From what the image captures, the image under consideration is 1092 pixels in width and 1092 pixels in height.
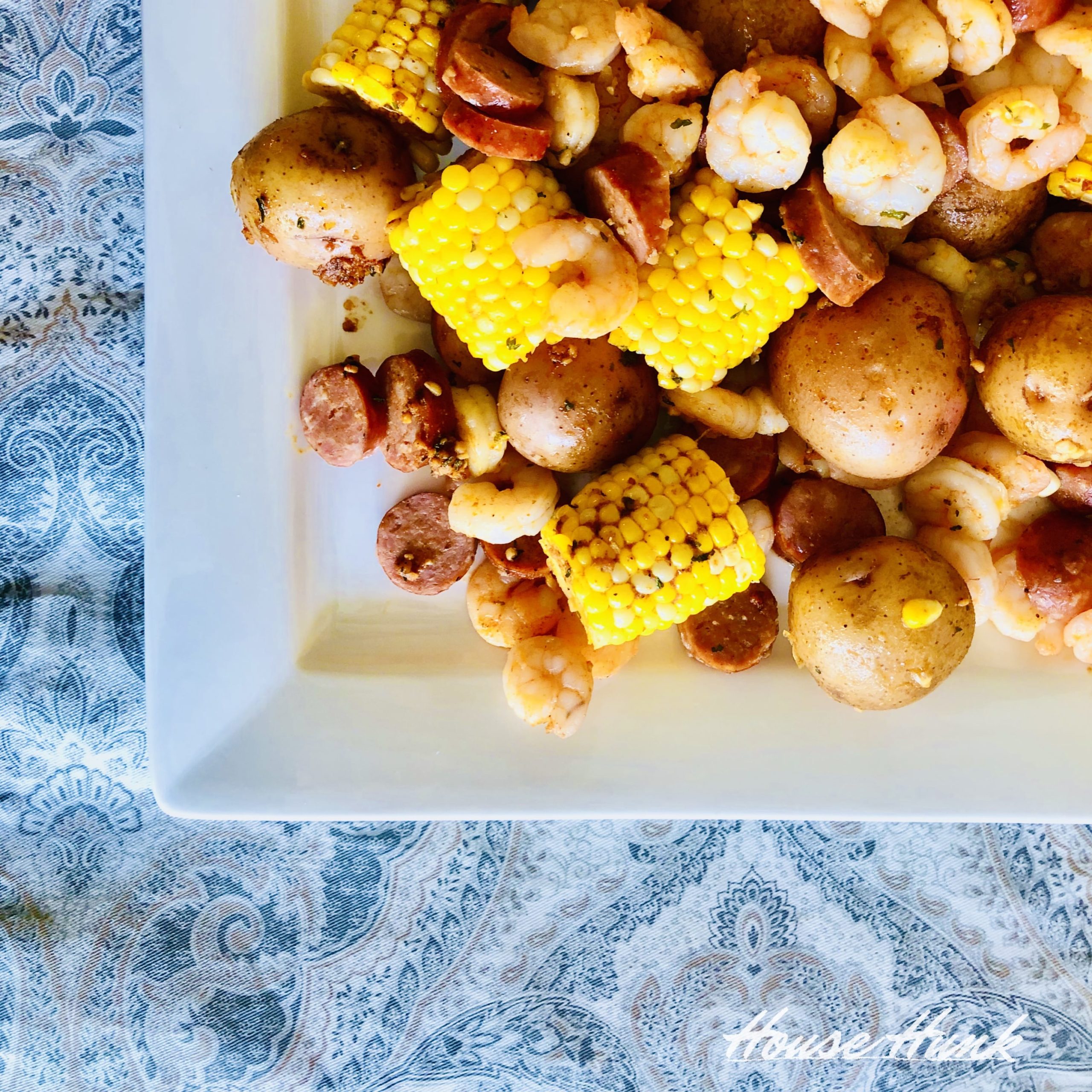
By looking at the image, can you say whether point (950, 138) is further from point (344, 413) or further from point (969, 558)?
point (344, 413)

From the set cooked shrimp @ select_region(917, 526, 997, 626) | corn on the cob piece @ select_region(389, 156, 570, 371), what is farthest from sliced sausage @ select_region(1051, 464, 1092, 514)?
corn on the cob piece @ select_region(389, 156, 570, 371)

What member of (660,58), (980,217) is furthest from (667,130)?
(980,217)

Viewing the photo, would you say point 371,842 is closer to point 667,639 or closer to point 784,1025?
point 667,639

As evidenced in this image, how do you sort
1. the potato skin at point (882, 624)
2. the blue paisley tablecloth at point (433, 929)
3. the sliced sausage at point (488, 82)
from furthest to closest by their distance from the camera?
the blue paisley tablecloth at point (433, 929), the potato skin at point (882, 624), the sliced sausage at point (488, 82)

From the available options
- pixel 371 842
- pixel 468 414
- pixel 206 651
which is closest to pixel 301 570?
pixel 206 651

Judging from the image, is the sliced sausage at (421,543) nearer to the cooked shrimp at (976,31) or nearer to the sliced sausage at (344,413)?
the sliced sausage at (344,413)

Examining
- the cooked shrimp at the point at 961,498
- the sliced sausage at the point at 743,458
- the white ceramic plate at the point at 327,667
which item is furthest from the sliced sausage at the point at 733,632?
the cooked shrimp at the point at 961,498
